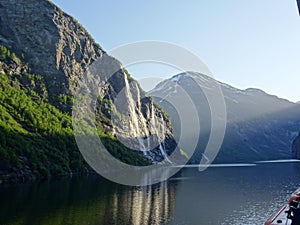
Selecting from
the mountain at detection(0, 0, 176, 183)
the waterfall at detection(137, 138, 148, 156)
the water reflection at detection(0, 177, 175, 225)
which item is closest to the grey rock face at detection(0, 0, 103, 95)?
the mountain at detection(0, 0, 176, 183)

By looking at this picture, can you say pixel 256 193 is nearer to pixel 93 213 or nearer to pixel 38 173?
pixel 93 213

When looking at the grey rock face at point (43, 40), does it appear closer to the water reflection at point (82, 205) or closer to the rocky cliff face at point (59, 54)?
the rocky cliff face at point (59, 54)

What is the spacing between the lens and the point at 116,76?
167625 millimetres

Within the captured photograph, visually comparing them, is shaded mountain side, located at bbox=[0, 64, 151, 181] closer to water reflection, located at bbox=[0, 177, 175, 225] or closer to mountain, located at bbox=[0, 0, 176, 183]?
mountain, located at bbox=[0, 0, 176, 183]

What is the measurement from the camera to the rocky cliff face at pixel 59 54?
136250 millimetres

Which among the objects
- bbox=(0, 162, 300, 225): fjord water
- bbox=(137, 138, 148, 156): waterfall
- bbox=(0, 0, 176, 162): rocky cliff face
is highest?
bbox=(0, 0, 176, 162): rocky cliff face

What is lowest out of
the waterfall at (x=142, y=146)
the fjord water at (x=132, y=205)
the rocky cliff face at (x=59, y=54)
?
the fjord water at (x=132, y=205)

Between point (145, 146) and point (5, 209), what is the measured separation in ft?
399

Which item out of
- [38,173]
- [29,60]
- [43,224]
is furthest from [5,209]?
[29,60]

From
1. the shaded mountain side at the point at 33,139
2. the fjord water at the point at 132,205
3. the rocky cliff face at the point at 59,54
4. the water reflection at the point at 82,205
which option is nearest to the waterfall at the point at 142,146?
the rocky cliff face at the point at 59,54

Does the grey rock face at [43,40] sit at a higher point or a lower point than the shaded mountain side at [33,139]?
higher

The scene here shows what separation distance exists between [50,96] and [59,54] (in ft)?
59.1

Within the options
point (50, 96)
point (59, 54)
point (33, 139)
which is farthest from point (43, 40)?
point (33, 139)

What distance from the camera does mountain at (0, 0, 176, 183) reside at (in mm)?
95125
